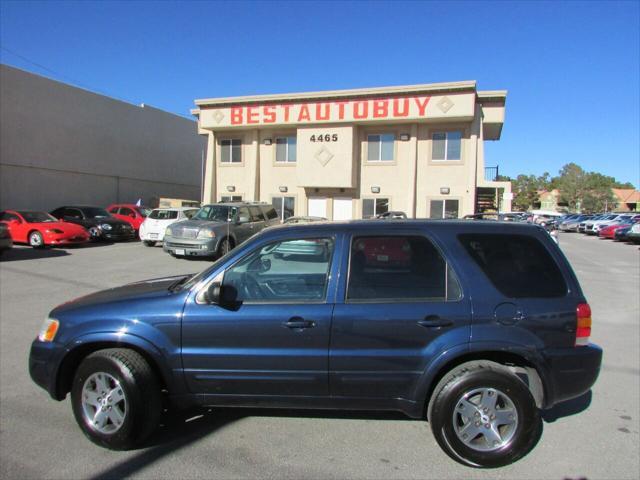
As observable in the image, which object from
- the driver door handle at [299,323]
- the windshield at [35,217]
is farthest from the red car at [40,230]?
the driver door handle at [299,323]

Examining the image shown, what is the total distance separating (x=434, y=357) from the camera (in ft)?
10.6

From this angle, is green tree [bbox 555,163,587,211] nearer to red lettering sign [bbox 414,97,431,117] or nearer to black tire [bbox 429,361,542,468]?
red lettering sign [bbox 414,97,431,117]

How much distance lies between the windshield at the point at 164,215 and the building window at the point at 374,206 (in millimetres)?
9773

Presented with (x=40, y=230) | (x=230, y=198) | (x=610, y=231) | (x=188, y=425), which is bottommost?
(x=188, y=425)

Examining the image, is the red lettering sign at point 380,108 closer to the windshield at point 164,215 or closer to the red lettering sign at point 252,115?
the red lettering sign at point 252,115

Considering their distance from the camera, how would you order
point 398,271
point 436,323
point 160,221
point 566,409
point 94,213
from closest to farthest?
1. point 436,323
2. point 398,271
3. point 566,409
4. point 160,221
5. point 94,213

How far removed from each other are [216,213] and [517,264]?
13.1 metres

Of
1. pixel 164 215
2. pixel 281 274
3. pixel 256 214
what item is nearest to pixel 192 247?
pixel 256 214

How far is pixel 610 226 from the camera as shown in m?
30.2

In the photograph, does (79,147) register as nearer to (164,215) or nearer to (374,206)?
(164,215)

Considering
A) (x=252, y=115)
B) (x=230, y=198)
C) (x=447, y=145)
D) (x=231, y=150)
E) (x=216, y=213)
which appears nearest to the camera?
(x=216, y=213)

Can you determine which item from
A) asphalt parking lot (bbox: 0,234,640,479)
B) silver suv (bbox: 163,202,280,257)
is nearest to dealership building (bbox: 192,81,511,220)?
silver suv (bbox: 163,202,280,257)

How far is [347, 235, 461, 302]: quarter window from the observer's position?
132 inches

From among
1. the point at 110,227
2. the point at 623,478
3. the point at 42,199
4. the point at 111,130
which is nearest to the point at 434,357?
the point at 623,478
